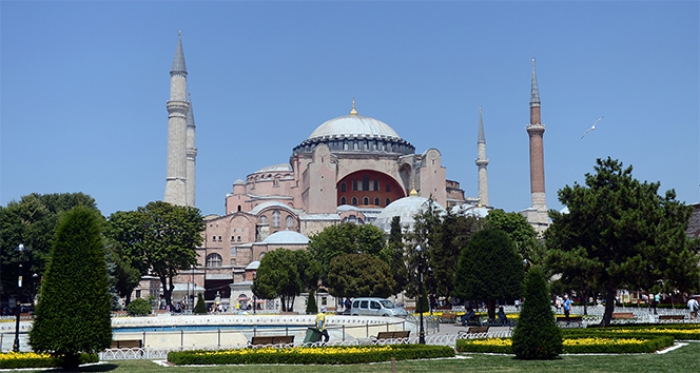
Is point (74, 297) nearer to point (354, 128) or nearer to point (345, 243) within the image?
point (345, 243)

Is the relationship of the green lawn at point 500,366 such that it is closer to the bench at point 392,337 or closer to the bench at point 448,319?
the bench at point 392,337

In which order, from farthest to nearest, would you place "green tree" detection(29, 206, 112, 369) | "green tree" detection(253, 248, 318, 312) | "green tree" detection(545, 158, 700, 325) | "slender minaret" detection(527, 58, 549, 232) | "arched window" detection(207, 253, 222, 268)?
"slender minaret" detection(527, 58, 549, 232)
"arched window" detection(207, 253, 222, 268)
"green tree" detection(253, 248, 318, 312)
"green tree" detection(545, 158, 700, 325)
"green tree" detection(29, 206, 112, 369)

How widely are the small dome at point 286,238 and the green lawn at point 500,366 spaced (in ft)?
135

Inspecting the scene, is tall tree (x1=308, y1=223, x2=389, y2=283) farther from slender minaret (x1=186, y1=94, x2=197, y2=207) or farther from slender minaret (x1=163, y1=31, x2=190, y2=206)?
slender minaret (x1=186, y1=94, x2=197, y2=207)

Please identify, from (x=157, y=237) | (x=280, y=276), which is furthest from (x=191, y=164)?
(x=280, y=276)

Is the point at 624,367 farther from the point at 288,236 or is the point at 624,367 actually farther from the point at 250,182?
the point at 250,182

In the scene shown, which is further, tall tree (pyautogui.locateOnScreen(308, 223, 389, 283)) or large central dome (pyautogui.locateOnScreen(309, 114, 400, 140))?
large central dome (pyautogui.locateOnScreen(309, 114, 400, 140))

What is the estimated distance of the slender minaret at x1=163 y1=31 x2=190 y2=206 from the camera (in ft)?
192

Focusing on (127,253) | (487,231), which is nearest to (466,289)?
(487,231)

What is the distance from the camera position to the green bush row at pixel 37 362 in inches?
579

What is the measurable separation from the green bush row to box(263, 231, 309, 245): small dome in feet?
135

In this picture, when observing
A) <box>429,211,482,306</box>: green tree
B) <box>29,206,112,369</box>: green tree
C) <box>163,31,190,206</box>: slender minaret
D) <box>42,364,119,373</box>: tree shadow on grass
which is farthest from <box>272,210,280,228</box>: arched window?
<box>29,206,112,369</box>: green tree

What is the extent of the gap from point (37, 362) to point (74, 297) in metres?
1.96

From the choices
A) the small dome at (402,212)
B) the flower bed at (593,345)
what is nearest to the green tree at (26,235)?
the flower bed at (593,345)
